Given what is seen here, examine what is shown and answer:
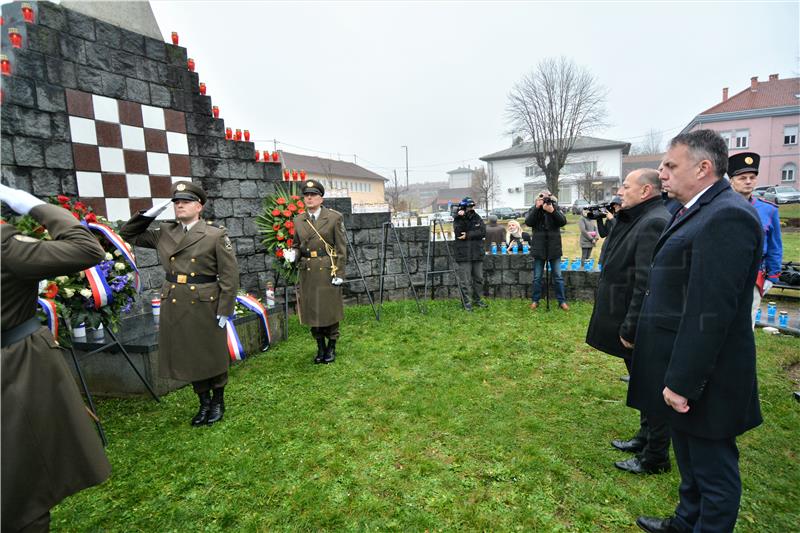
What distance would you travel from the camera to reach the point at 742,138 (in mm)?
35156

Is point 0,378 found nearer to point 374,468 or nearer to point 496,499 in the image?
point 374,468

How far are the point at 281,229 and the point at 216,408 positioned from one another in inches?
117

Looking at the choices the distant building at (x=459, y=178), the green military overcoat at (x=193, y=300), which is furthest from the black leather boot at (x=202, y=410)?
the distant building at (x=459, y=178)

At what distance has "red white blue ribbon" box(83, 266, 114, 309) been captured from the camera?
12.1 feet

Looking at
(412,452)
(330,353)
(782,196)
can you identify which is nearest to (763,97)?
(782,196)

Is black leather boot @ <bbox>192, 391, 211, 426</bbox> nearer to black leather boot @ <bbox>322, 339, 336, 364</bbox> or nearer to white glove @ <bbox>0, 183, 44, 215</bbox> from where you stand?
black leather boot @ <bbox>322, 339, 336, 364</bbox>

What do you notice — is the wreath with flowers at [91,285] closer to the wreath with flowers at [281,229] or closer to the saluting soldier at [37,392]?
the saluting soldier at [37,392]

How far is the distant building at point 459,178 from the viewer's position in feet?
289

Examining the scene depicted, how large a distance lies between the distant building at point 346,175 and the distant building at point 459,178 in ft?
89.0

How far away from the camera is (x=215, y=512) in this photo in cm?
281

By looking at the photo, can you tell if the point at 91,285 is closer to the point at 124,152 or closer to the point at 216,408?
the point at 216,408

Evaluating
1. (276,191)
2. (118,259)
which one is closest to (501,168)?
(276,191)

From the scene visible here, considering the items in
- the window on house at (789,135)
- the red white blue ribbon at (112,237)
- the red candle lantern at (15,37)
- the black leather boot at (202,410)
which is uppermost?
the window on house at (789,135)

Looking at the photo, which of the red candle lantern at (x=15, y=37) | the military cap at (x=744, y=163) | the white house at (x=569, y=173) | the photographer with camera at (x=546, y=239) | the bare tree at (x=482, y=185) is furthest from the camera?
the bare tree at (x=482, y=185)
